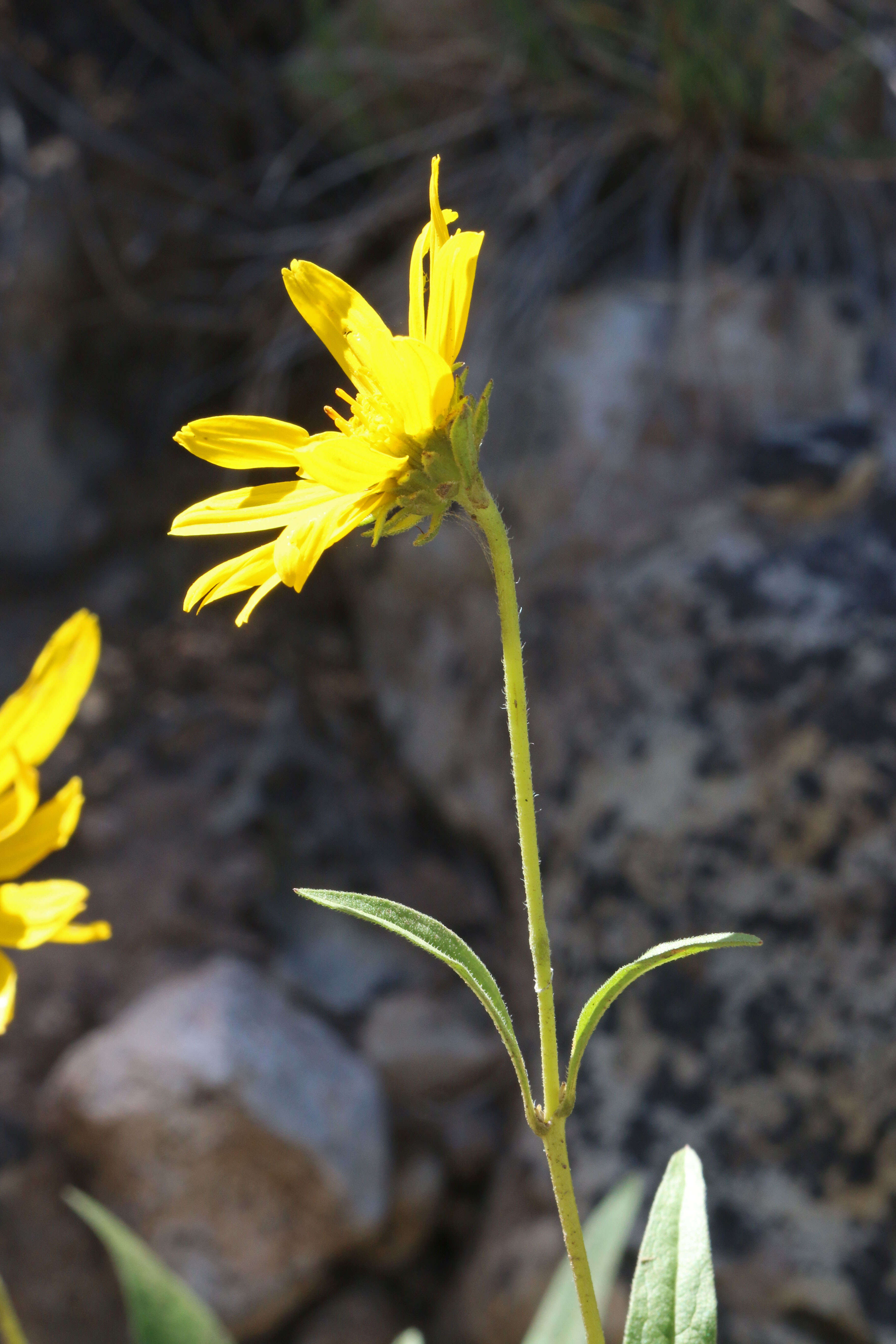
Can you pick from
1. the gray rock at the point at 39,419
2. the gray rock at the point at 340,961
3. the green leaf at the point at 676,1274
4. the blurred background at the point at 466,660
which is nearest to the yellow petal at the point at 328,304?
the green leaf at the point at 676,1274

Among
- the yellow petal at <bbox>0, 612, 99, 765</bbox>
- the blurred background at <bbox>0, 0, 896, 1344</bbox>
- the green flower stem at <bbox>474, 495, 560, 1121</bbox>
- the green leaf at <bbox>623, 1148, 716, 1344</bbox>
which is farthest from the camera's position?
the blurred background at <bbox>0, 0, 896, 1344</bbox>

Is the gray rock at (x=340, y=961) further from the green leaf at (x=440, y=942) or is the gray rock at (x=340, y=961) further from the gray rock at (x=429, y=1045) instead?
the green leaf at (x=440, y=942)

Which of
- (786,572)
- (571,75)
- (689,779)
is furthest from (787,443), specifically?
(571,75)

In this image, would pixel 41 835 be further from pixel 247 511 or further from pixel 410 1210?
pixel 410 1210

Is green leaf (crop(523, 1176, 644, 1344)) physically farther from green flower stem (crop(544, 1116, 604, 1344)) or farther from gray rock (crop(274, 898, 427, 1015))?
gray rock (crop(274, 898, 427, 1015))

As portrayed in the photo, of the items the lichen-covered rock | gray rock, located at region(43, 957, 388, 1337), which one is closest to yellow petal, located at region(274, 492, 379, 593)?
the lichen-covered rock

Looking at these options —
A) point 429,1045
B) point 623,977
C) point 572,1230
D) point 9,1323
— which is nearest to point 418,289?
point 623,977
